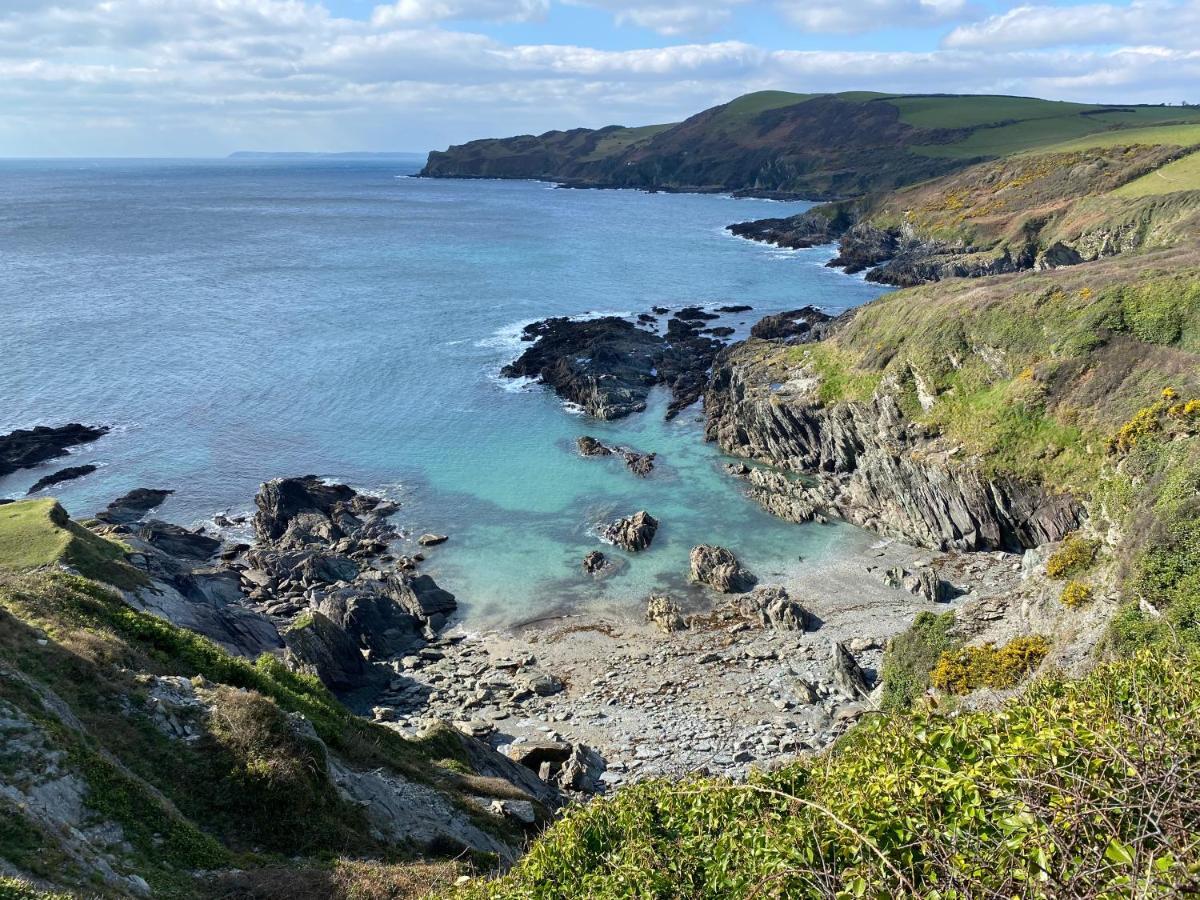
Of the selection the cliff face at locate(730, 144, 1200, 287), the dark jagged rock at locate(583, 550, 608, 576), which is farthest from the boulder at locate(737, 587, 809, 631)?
the cliff face at locate(730, 144, 1200, 287)

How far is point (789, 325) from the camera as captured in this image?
3381 inches

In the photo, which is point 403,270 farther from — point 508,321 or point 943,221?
point 943,221

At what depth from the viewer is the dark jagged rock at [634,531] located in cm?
4722

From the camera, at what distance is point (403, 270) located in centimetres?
13362

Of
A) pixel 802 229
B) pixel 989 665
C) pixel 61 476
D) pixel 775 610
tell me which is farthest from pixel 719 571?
pixel 802 229

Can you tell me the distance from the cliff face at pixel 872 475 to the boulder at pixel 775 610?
1003 centimetres

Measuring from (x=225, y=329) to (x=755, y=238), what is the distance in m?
102

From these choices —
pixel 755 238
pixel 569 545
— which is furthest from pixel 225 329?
pixel 755 238

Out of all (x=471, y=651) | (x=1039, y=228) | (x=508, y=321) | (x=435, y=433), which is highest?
(x=1039, y=228)

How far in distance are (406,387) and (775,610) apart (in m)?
49.4

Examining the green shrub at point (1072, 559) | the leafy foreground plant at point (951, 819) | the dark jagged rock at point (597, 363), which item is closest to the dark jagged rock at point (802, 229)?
the dark jagged rock at point (597, 363)

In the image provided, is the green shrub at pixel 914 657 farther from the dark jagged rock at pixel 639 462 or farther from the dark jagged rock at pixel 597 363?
the dark jagged rock at pixel 597 363

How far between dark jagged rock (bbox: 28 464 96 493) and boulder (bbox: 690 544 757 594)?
47.1 m

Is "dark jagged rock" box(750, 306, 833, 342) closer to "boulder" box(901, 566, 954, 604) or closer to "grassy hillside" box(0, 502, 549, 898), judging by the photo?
"boulder" box(901, 566, 954, 604)
